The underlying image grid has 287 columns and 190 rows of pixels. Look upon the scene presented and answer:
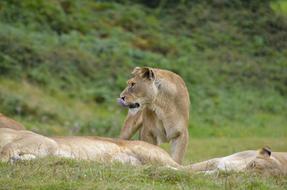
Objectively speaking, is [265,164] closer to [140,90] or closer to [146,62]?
[140,90]

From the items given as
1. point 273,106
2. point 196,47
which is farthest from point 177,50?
point 273,106

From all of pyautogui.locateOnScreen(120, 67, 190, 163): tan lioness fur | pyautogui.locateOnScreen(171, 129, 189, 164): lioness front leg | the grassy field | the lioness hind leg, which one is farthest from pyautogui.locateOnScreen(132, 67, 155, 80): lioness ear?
the grassy field

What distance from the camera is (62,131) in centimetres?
2070

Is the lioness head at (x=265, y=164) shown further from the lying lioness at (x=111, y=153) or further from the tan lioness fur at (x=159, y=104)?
the tan lioness fur at (x=159, y=104)

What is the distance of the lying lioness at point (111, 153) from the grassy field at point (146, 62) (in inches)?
206

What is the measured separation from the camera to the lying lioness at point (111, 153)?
31.6 feet

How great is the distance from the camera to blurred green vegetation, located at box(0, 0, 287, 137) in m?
22.8

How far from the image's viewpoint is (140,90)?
12203 mm

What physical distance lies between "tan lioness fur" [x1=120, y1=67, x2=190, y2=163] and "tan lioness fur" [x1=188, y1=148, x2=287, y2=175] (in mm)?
1523

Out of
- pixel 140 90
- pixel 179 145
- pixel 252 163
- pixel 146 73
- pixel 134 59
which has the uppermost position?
pixel 146 73

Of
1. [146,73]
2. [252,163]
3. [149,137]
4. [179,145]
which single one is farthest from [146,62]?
[252,163]

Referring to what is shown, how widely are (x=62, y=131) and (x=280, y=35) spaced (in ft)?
47.4

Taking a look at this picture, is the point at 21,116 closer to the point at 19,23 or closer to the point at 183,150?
the point at 19,23

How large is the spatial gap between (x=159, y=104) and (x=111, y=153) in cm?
200
